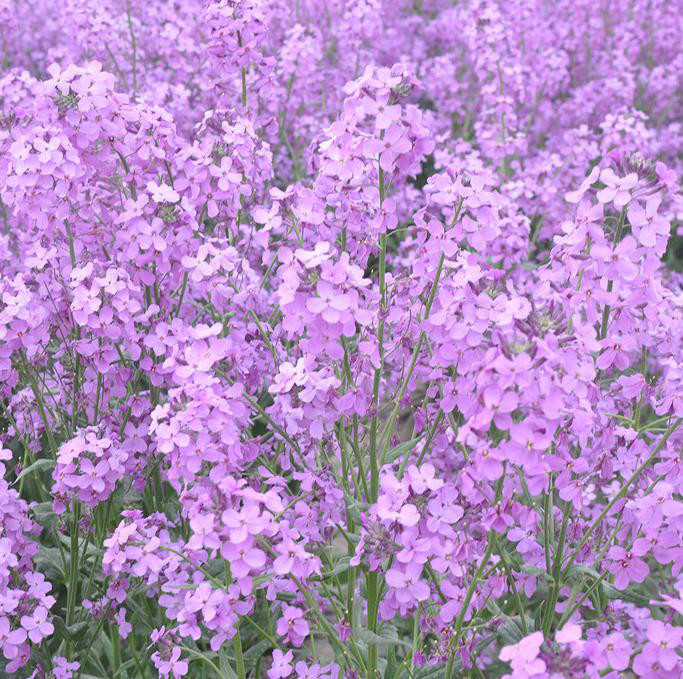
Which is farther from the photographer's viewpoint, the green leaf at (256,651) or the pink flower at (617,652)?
the green leaf at (256,651)

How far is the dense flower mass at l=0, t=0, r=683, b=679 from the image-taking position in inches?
84.9

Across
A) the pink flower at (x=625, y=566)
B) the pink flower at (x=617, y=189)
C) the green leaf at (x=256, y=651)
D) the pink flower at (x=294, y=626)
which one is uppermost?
the pink flower at (x=617, y=189)

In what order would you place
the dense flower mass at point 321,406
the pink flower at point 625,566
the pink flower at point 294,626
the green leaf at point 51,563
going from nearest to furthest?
the dense flower mass at point 321,406, the pink flower at point 625,566, the pink flower at point 294,626, the green leaf at point 51,563

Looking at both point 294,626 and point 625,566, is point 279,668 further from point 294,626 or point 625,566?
point 625,566

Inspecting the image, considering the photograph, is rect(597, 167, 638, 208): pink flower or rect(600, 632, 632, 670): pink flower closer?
rect(600, 632, 632, 670): pink flower

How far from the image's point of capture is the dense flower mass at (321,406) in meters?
2.16

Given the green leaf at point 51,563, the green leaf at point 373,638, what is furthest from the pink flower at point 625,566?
the green leaf at point 51,563

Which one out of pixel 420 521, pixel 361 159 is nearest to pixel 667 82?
pixel 361 159

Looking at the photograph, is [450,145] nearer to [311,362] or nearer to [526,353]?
[311,362]

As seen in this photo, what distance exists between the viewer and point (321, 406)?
2.42 m

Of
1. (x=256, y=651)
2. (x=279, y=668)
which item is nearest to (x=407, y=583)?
(x=279, y=668)

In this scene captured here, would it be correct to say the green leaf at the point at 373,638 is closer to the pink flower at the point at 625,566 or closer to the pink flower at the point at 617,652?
the pink flower at the point at 625,566

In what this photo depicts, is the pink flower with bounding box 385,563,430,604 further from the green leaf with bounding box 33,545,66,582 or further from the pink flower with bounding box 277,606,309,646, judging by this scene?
the green leaf with bounding box 33,545,66,582

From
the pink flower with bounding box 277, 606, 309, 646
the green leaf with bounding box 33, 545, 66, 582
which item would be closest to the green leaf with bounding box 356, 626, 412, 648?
the pink flower with bounding box 277, 606, 309, 646
